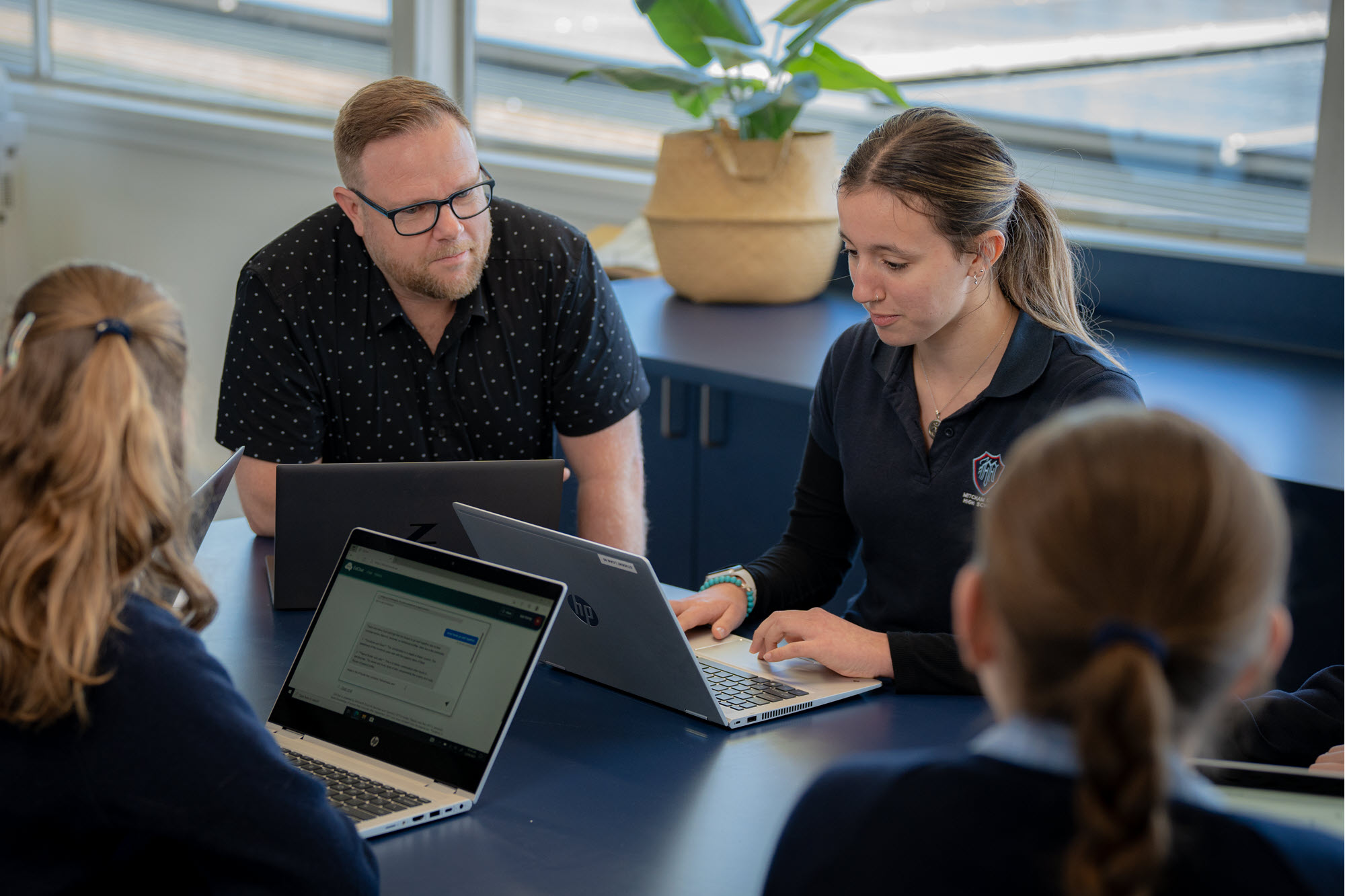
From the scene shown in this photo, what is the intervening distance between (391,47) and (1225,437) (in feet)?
11.2

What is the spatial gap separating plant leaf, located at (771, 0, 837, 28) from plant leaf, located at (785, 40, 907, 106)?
7 cm

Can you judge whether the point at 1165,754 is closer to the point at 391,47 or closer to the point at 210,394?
the point at 391,47

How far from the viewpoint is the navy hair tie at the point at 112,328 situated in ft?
2.95

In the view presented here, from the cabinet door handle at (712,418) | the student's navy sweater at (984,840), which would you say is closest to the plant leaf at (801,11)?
the cabinet door handle at (712,418)

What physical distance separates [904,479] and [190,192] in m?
3.35

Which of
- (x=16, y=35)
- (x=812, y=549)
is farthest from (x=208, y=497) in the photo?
(x=16, y=35)

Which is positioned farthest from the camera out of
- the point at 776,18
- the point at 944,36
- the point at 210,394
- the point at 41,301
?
the point at 210,394

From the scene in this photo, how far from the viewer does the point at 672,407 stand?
8.53ft

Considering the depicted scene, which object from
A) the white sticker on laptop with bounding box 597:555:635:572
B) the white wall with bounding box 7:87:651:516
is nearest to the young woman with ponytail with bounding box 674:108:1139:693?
the white sticker on laptop with bounding box 597:555:635:572

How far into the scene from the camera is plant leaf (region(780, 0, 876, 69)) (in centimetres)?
246

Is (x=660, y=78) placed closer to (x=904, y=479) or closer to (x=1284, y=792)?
(x=904, y=479)

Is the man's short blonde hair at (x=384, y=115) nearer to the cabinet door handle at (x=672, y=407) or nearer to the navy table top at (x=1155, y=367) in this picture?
the navy table top at (x=1155, y=367)

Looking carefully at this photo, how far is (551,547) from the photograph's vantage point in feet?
4.26

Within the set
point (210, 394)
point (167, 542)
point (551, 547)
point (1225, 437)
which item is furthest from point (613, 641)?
point (210, 394)
